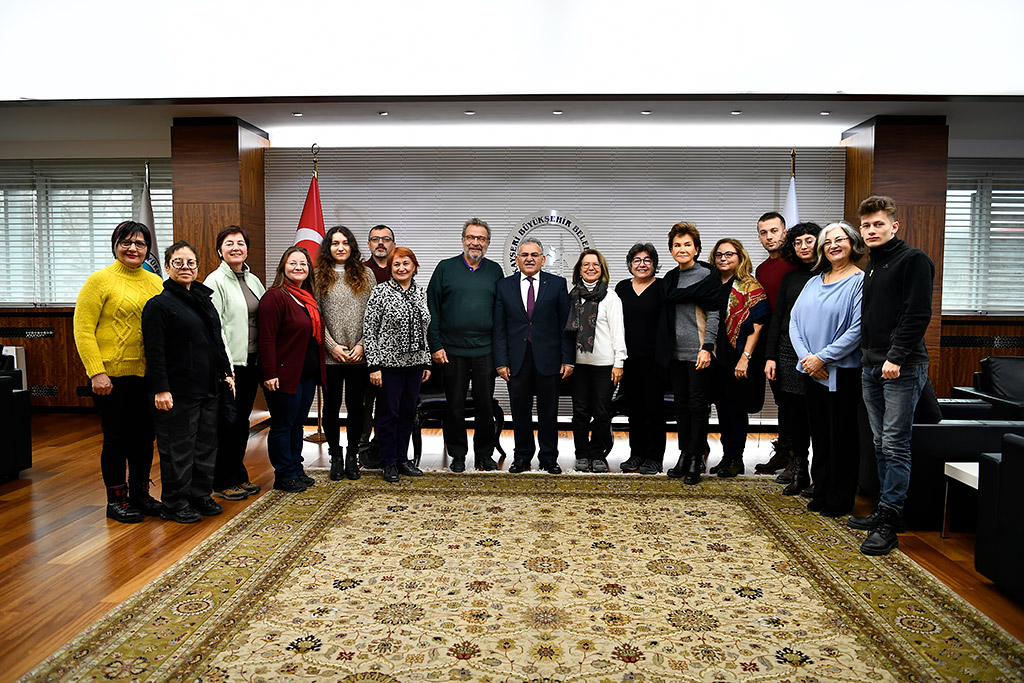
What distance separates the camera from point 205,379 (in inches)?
145

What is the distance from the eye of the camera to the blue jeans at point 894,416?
3.34 m

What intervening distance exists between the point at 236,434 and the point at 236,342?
1.86 ft

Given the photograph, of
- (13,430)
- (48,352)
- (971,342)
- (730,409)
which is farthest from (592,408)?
(48,352)

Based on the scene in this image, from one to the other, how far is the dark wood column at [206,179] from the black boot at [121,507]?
3010 millimetres

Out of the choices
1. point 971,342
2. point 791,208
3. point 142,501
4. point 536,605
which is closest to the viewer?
point 536,605

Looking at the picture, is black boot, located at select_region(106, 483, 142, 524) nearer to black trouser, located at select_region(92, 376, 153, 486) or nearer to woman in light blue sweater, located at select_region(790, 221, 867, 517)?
black trouser, located at select_region(92, 376, 153, 486)

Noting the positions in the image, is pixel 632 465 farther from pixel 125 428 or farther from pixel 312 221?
pixel 312 221

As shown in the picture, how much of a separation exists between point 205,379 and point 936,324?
18.9ft

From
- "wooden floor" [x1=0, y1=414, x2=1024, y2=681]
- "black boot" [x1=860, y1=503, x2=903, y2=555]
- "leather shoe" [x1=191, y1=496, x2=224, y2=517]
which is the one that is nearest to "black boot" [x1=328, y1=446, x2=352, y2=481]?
"wooden floor" [x1=0, y1=414, x2=1024, y2=681]

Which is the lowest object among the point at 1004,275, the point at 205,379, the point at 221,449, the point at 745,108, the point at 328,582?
the point at 328,582

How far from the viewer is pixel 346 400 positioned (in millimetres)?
4582

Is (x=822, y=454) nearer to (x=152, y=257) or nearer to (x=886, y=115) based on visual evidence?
(x=886, y=115)

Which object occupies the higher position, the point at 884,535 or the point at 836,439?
the point at 836,439

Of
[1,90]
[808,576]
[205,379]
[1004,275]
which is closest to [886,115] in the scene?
[1004,275]
